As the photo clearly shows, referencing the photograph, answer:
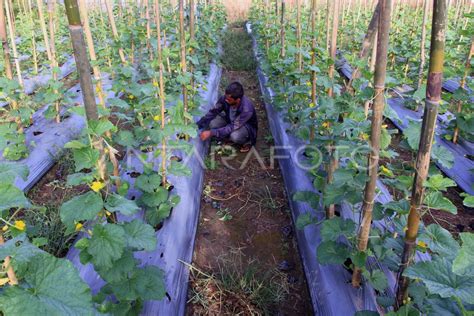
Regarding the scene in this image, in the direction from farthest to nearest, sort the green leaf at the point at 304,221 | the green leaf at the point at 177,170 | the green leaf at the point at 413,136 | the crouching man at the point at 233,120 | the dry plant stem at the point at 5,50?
the crouching man at the point at 233,120, the dry plant stem at the point at 5,50, the green leaf at the point at 177,170, the green leaf at the point at 304,221, the green leaf at the point at 413,136

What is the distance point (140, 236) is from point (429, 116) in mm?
Answer: 1383

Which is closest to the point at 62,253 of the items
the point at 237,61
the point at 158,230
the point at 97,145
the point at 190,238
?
the point at 158,230

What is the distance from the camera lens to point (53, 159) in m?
3.96

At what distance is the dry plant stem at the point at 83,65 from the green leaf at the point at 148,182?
1008 mm

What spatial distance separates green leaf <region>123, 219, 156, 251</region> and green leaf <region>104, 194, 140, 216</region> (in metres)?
0.20

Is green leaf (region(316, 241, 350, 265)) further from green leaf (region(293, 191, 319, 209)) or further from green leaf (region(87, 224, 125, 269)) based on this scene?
green leaf (region(87, 224, 125, 269))

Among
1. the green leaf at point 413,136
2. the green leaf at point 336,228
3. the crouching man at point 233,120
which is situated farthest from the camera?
the crouching man at point 233,120

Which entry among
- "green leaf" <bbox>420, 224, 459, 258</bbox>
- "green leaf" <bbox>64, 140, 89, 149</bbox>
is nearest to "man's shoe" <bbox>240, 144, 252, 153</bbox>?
"green leaf" <bbox>64, 140, 89, 149</bbox>

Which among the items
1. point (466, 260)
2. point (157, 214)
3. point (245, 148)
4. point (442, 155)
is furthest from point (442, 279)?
point (245, 148)

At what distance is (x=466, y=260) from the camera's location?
1.00m

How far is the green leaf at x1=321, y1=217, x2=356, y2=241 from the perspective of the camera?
222 cm

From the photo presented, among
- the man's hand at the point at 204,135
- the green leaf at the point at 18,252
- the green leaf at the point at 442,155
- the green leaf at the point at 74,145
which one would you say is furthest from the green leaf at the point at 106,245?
the man's hand at the point at 204,135

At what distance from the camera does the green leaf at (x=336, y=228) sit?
222 centimetres

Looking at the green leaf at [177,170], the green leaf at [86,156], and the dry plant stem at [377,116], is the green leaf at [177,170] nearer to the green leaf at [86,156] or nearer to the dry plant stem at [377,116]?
the green leaf at [86,156]
